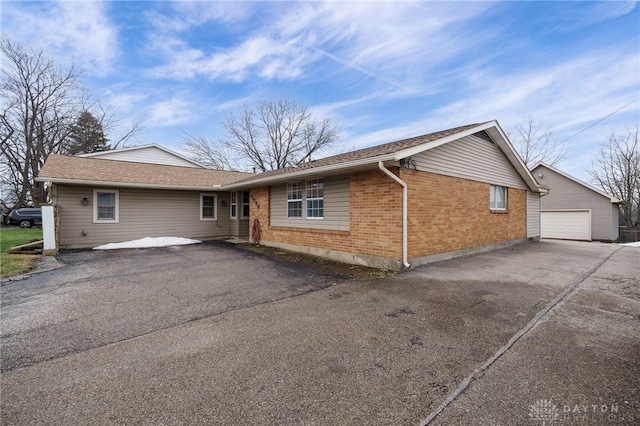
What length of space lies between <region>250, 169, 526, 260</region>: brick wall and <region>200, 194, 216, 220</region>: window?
5.66 metres

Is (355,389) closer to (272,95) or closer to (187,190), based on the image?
(187,190)

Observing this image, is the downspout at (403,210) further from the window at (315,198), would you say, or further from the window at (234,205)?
the window at (234,205)

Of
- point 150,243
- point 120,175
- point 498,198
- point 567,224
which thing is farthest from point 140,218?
point 567,224

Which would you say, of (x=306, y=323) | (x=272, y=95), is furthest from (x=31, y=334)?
(x=272, y=95)

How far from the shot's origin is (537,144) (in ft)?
87.3

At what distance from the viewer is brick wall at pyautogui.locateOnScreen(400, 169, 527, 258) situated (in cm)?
727

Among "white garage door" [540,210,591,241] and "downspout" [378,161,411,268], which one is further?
"white garage door" [540,210,591,241]

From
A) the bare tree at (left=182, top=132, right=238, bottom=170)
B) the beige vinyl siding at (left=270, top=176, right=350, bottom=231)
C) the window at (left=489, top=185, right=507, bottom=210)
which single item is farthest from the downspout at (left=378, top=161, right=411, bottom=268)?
the bare tree at (left=182, top=132, right=238, bottom=170)

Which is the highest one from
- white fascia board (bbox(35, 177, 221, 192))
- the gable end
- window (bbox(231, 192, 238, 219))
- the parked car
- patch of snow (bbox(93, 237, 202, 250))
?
the gable end

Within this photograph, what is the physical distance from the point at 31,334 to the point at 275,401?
11.3ft

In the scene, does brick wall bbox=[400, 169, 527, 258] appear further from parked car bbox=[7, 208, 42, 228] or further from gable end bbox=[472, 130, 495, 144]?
parked car bbox=[7, 208, 42, 228]

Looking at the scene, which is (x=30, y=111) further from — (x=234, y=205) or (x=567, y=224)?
(x=567, y=224)

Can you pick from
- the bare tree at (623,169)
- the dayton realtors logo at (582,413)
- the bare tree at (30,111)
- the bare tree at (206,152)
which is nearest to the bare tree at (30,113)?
the bare tree at (30,111)

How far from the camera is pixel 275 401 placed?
2150 millimetres
